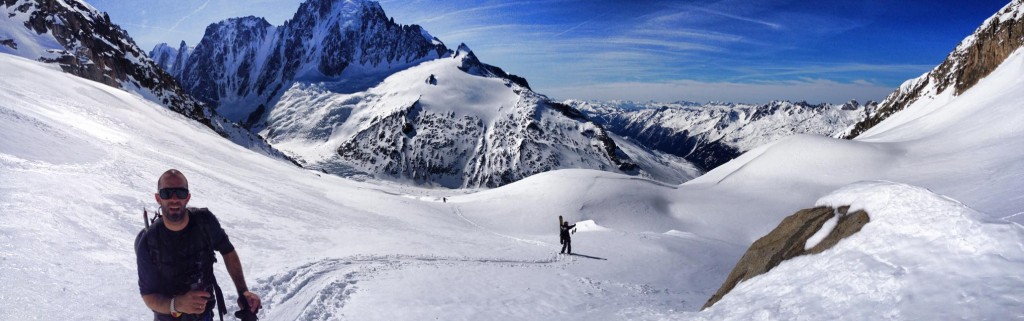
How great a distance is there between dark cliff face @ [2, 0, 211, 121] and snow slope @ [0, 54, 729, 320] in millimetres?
84002

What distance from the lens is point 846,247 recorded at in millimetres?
7324

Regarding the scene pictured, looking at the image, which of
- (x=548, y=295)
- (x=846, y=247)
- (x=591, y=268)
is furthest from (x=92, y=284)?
(x=591, y=268)

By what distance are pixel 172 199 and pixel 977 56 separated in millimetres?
111296

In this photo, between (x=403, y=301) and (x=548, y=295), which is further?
(x=548, y=295)

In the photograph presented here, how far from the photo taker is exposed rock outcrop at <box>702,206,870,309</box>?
7941 mm

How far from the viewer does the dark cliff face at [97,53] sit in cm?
10006

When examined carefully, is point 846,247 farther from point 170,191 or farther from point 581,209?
point 581,209

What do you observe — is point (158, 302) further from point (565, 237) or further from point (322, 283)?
point (565, 237)

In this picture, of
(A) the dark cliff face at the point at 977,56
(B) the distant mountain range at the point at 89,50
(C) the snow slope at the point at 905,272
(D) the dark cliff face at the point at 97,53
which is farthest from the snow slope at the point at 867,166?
(D) the dark cliff face at the point at 97,53

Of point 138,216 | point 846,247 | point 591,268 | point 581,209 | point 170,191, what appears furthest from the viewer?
point 581,209

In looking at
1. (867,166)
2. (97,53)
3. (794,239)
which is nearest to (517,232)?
(794,239)

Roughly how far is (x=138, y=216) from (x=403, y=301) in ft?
28.6

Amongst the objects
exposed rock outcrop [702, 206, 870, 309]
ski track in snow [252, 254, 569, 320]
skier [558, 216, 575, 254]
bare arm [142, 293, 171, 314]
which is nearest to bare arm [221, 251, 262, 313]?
bare arm [142, 293, 171, 314]

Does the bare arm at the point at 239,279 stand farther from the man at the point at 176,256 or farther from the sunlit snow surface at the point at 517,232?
the sunlit snow surface at the point at 517,232
